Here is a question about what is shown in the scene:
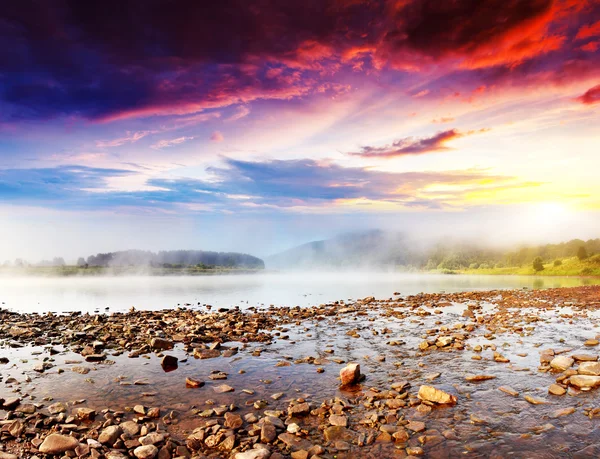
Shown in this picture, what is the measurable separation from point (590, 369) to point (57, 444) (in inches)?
694

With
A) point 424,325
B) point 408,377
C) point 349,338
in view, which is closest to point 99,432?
point 408,377

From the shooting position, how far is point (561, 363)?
14242mm

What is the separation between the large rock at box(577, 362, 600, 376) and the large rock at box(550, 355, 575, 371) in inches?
27.5

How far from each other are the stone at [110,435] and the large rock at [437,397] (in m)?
9.07

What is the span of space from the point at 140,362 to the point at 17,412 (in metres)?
5.98

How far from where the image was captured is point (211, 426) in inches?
379

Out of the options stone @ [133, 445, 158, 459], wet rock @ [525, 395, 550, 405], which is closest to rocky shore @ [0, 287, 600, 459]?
stone @ [133, 445, 158, 459]

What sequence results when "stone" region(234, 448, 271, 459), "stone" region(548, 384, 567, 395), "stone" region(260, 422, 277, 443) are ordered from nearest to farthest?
1. "stone" region(234, 448, 271, 459)
2. "stone" region(260, 422, 277, 443)
3. "stone" region(548, 384, 567, 395)

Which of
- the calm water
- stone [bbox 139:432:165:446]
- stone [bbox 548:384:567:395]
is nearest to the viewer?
stone [bbox 139:432:165:446]

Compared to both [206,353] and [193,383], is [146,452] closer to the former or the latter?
[193,383]

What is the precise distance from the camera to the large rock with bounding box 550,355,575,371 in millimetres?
14020

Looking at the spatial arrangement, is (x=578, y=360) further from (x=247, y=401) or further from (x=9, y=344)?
(x=9, y=344)

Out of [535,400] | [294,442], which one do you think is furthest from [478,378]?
[294,442]

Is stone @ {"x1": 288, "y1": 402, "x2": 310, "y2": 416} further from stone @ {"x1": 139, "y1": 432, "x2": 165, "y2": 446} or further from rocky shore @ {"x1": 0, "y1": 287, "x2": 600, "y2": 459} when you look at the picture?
stone @ {"x1": 139, "y1": 432, "x2": 165, "y2": 446}
